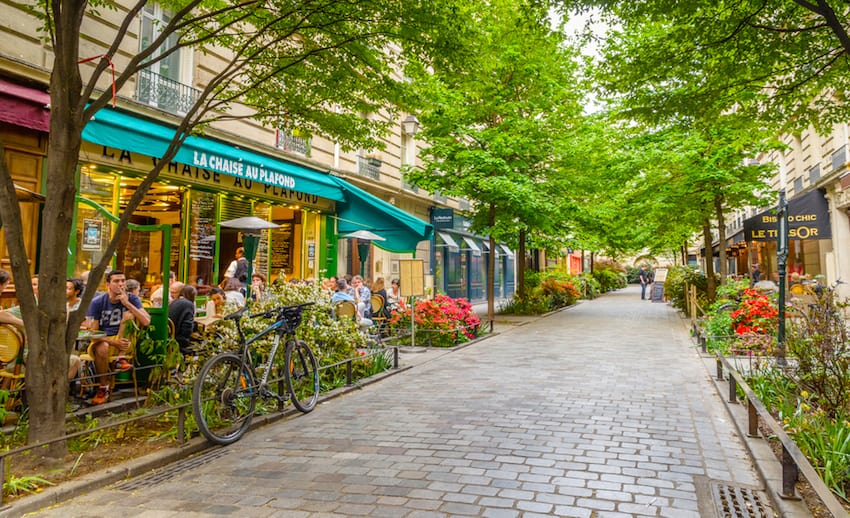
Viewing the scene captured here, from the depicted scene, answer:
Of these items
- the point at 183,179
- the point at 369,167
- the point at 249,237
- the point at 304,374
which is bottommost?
the point at 304,374

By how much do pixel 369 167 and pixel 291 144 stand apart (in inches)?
172

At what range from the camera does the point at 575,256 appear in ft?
190

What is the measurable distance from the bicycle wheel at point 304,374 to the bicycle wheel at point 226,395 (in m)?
0.93

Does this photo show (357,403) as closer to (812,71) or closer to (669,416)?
(669,416)

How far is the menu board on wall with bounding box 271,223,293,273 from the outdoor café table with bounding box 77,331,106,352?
7747 mm

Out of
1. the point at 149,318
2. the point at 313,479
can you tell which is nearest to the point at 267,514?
the point at 313,479

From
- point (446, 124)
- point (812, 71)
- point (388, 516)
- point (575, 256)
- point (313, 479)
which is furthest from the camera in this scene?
point (575, 256)

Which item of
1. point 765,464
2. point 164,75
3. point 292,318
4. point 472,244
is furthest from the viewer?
point 472,244

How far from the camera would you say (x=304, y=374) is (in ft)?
21.7

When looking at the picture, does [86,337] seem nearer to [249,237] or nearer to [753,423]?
[249,237]

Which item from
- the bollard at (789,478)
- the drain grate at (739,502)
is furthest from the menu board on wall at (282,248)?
the bollard at (789,478)

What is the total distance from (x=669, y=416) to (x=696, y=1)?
4610mm

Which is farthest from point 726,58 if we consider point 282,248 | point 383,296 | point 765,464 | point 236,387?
point 282,248

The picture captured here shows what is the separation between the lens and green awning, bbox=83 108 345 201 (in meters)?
8.60
